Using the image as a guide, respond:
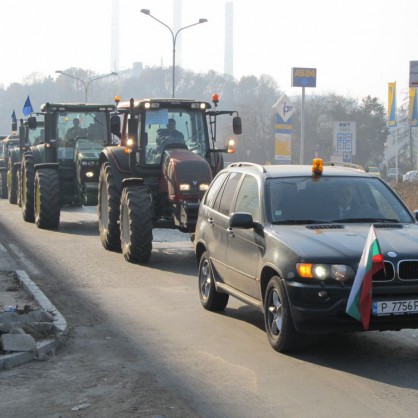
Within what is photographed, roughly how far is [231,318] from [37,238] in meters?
10.0

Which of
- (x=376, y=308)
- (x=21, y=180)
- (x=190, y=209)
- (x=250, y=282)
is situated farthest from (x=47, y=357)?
(x=21, y=180)

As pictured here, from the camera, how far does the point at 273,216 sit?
9.20 meters

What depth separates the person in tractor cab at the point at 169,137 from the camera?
55.2ft

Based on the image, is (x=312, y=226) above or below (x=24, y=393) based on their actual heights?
above

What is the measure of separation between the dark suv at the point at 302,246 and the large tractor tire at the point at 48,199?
10.8 m

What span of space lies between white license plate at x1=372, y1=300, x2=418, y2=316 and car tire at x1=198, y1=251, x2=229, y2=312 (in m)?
3.02

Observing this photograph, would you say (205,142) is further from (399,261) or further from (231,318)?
(399,261)

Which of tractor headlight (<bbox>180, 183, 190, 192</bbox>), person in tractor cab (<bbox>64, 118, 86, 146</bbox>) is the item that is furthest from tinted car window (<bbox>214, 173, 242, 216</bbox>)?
person in tractor cab (<bbox>64, 118, 86, 146</bbox>)

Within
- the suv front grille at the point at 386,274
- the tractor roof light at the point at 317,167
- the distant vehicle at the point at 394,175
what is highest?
the tractor roof light at the point at 317,167

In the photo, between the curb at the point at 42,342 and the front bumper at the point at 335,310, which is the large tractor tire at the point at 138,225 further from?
the front bumper at the point at 335,310

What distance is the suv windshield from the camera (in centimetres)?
920

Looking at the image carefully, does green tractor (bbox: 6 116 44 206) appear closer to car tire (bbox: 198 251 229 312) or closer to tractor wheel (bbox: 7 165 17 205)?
tractor wheel (bbox: 7 165 17 205)

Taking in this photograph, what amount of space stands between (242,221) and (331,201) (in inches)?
35.8

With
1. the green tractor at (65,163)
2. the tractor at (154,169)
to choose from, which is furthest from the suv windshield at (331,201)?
the green tractor at (65,163)
